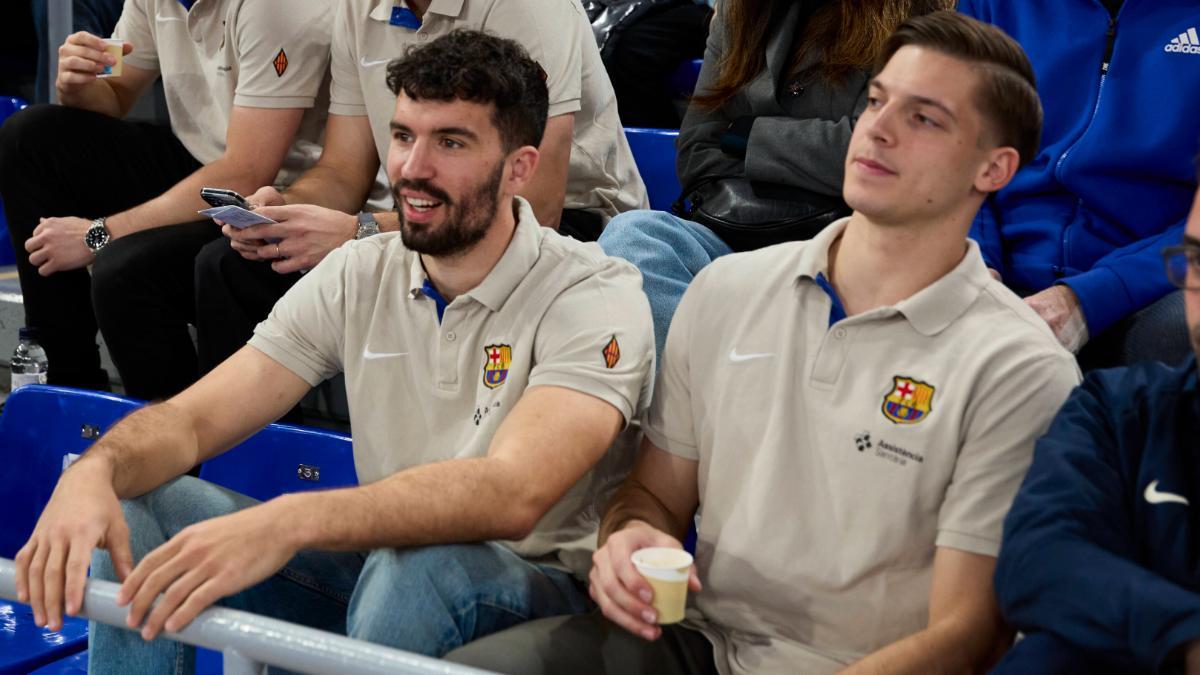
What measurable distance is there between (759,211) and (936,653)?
122 centimetres

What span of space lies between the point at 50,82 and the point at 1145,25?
3.22 meters

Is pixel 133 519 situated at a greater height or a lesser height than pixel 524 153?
lesser

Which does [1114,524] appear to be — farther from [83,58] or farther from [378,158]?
[83,58]

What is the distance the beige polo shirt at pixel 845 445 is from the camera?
65.9 inches

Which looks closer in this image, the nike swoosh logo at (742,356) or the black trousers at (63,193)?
the nike swoosh logo at (742,356)

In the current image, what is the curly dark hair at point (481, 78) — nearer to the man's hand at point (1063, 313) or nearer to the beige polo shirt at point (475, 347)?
the beige polo shirt at point (475, 347)

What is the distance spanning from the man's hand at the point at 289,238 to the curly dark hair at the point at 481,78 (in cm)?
66

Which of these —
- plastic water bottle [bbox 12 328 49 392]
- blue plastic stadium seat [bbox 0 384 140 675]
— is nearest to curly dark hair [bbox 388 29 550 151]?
blue plastic stadium seat [bbox 0 384 140 675]

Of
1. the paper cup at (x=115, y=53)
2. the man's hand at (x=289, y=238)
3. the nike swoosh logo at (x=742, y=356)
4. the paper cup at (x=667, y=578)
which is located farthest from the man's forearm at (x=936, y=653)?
the paper cup at (x=115, y=53)

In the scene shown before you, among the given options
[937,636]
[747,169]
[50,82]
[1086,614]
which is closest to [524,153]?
[747,169]

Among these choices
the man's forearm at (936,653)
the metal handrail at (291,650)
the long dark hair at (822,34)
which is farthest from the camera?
the long dark hair at (822,34)

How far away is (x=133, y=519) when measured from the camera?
1961 mm

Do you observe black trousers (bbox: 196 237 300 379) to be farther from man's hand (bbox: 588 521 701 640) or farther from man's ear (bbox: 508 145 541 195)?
man's hand (bbox: 588 521 701 640)

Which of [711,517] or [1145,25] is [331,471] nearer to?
[711,517]
